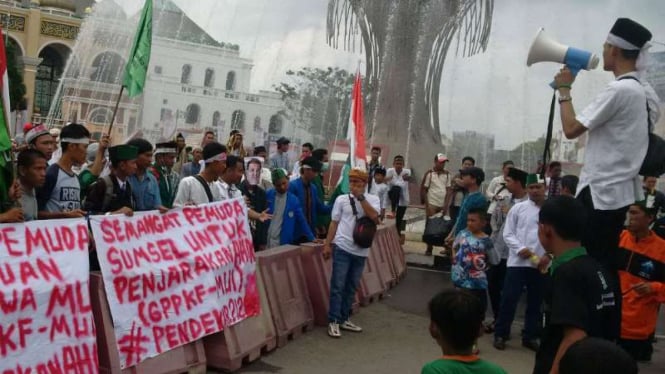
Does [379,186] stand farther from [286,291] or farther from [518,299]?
[286,291]

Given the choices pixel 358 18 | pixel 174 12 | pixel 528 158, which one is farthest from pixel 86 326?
pixel 174 12

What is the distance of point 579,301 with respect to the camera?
10.6 ft

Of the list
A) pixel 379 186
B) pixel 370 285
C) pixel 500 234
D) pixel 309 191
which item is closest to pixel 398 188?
pixel 379 186

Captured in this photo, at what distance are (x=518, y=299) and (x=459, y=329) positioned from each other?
18.1 ft

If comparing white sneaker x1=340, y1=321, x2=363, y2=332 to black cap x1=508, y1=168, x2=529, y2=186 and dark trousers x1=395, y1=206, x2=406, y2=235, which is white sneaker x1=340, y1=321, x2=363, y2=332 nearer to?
black cap x1=508, y1=168, x2=529, y2=186

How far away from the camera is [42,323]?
195 inches

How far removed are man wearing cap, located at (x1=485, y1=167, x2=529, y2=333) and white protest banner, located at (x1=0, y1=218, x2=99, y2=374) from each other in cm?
474

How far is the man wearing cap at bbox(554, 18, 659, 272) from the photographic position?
3.95 m

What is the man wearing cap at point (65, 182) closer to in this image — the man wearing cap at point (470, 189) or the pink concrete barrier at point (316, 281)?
the pink concrete barrier at point (316, 281)

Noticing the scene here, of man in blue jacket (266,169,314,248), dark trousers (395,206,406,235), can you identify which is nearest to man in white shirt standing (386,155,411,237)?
dark trousers (395,206,406,235)

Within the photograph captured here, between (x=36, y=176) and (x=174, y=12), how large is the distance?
141ft

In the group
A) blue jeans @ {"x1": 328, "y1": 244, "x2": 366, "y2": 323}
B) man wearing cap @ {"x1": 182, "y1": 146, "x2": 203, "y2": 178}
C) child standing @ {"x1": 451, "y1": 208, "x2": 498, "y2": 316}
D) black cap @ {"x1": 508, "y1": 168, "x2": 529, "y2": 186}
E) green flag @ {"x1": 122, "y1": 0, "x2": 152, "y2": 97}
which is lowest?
blue jeans @ {"x1": 328, "y1": 244, "x2": 366, "y2": 323}

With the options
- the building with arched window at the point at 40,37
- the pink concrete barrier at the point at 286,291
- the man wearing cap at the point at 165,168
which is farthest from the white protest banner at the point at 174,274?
the building with arched window at the point at 40,37

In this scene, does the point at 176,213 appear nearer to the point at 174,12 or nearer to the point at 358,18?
the point at 358,18
